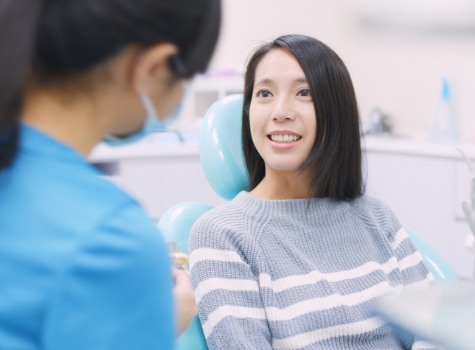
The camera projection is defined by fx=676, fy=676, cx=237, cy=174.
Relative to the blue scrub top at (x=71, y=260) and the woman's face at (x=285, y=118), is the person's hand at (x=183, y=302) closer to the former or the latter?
the blue scrub top at (x=71, y=260)

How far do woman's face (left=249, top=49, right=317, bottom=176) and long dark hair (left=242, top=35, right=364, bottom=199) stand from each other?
0.02 m

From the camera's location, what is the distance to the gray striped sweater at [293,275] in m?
1.32

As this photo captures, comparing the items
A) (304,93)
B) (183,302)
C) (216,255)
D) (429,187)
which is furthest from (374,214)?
(429,187)

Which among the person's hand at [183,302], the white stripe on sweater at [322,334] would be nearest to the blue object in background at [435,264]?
the white stripe on sweater at [322,334]

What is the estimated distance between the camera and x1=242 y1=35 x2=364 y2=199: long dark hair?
1490mm

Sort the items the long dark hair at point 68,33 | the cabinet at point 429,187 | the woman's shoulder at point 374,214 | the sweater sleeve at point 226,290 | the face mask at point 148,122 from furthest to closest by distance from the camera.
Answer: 1. the cabinet at point 429,187
2. the woman's shoulder at point 374,214
3. the sweater sleeve at point 226,290
4. the face mask at point 148,122
5. the long dark hair at point 68,33

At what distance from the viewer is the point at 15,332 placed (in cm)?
56

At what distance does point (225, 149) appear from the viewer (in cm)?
169

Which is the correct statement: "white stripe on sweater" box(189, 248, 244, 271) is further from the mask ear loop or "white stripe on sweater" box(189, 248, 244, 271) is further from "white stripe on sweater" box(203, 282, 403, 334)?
the mask ear loop

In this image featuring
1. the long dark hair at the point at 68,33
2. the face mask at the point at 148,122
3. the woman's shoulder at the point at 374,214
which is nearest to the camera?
the long dark hair at the point at 68,33

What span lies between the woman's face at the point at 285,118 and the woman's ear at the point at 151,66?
851mm

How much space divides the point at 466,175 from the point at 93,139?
230 centimetres

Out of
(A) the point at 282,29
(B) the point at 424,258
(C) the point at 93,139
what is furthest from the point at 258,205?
(A) the point at 282,29

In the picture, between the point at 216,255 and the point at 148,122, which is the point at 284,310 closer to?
the point at 216,255
